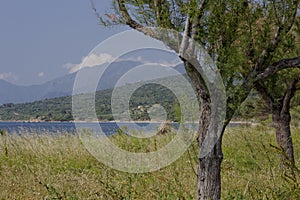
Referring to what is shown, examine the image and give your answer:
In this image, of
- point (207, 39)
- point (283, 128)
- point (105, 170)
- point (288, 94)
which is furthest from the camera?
point (283, 128)

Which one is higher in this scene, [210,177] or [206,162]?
[206,162]

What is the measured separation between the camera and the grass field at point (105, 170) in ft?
18.7

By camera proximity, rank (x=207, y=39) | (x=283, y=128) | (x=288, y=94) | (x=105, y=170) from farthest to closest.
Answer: (x=283, y=128)
(x=288, y=94)
(x=105, y=170)
(x=207, y=39)

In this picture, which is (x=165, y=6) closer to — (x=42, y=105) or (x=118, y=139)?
(x=118, y=139)

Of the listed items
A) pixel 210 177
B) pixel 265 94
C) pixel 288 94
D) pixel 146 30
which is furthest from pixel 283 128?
pixel 146 30

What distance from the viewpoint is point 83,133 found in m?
10.9

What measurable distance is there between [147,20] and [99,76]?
3.42ft

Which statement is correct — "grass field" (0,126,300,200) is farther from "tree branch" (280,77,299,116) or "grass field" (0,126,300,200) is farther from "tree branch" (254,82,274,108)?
"tree branch" (254,82,274,108)

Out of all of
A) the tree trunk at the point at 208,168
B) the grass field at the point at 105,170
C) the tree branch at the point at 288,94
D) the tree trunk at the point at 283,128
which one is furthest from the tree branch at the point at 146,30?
the tree trunk at the point at 283,128

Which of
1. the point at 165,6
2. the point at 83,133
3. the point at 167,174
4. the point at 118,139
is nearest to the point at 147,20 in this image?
the point at 165,6

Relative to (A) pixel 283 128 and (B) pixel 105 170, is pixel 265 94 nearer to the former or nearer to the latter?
(A) pixel 283 128

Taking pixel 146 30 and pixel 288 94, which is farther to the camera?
pixel 288 94

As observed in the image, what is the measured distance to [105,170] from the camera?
675cm

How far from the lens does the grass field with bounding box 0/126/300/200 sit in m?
5.70
